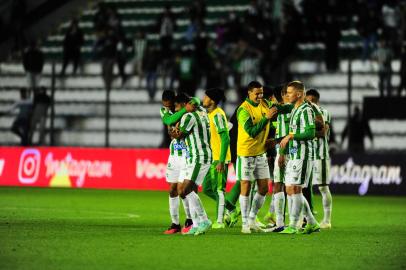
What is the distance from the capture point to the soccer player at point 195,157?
15.7m

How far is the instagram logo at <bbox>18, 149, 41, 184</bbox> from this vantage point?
30078mm

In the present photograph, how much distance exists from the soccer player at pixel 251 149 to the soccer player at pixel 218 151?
0.26 meters

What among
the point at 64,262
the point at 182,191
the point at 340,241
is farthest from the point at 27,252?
the point at 340,241

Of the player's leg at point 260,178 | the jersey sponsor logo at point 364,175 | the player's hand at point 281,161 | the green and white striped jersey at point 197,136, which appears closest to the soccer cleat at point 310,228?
the player's leg at point 260,178

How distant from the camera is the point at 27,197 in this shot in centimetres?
2519

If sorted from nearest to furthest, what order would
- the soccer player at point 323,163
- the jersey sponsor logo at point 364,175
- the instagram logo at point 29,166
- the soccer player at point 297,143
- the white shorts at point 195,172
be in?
the white shorts at point 195,172 → the soccer player at point 297,143 → the soccer player at point 323,163 → the jersey sponsor logo at point 364,175 → the instagram logo at point 29,166

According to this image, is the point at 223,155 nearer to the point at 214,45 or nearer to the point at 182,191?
the point at 182,191

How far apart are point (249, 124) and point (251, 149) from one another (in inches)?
17.5

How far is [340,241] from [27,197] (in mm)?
11426

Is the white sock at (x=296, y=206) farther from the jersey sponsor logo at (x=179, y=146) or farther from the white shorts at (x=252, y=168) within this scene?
the jersey sponsor logo at (x=179, y=146)

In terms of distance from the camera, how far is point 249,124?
52.5 ft

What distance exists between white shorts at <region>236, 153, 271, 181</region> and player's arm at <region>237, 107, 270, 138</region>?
52cm

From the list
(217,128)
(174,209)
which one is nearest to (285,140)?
(217,128)

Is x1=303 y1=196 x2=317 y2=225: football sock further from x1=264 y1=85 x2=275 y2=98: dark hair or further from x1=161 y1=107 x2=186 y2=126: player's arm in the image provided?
x1=161 y1=107 x2=186 y2=126: player's arm
